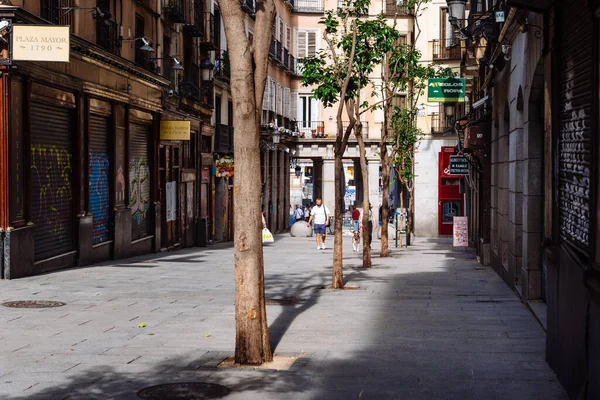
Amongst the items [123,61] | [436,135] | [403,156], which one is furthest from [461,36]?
[436,135]

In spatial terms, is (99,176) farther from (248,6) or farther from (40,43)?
(248,6)

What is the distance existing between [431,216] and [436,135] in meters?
4.03

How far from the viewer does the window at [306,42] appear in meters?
59.5

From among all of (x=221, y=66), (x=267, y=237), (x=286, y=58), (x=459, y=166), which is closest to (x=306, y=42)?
(x=286, y=58)

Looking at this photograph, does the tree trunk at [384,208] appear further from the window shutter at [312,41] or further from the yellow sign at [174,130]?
the window shutter at [312,41]

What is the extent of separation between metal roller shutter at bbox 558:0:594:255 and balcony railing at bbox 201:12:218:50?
27786 millimetres

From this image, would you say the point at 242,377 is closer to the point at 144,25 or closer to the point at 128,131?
the point at 128,131

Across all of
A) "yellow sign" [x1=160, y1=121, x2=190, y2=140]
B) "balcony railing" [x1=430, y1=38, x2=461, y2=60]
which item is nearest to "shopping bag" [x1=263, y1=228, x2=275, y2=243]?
"yellow sign" [x1=160, y1=121, x2=190, y2=140]

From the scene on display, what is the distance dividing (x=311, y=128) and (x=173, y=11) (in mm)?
30193

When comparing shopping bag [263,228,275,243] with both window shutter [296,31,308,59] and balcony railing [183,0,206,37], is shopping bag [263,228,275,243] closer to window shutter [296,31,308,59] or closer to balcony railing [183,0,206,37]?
balcony railing [183,0,206,37]

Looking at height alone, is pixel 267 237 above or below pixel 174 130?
below

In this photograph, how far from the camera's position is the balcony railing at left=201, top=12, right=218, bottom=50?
36.6 meters

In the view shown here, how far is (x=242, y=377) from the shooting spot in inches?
356

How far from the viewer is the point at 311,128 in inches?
2379
